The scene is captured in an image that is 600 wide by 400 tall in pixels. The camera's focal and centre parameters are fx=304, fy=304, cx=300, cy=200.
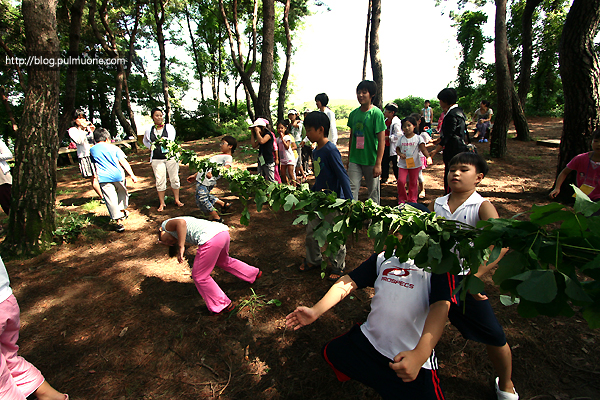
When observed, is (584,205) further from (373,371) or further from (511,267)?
(373,371)

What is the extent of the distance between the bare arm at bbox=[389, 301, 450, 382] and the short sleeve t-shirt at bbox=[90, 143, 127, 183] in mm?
5662

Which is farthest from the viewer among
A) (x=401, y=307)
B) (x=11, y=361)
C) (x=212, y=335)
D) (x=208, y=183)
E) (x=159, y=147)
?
(x=159, y=147)

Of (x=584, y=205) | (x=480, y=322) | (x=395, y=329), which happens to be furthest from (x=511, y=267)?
(x=480, y=322)

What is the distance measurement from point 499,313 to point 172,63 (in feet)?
101

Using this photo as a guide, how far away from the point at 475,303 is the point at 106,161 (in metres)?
5.86

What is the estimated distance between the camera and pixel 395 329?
1.76 metres

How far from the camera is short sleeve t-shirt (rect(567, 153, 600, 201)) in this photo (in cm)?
310

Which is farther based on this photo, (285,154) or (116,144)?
(116,144)

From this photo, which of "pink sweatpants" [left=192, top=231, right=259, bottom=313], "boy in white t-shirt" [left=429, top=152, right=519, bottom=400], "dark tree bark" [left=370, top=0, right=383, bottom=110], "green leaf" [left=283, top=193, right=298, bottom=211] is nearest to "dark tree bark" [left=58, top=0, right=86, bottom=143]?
"dark tree bark" [left=370, top=0, right=383, bottom=110]

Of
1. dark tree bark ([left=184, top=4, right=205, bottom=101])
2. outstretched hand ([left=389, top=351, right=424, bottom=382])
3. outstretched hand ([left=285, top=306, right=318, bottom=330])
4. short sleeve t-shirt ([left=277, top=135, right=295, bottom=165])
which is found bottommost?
outstretched hand ([left=389, top=351, right=424, bottom=382])

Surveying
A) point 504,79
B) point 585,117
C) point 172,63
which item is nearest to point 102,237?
point 585,117

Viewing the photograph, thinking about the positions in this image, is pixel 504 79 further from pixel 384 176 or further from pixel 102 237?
pixel 102 237

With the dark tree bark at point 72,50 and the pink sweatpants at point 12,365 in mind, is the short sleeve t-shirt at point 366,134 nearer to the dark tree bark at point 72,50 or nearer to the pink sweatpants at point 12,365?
the pink sweatpants at point 12,365

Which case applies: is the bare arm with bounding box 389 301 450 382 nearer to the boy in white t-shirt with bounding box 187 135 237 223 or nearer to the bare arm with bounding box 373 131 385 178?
the bare arm with bounding box 373 131 385 178
